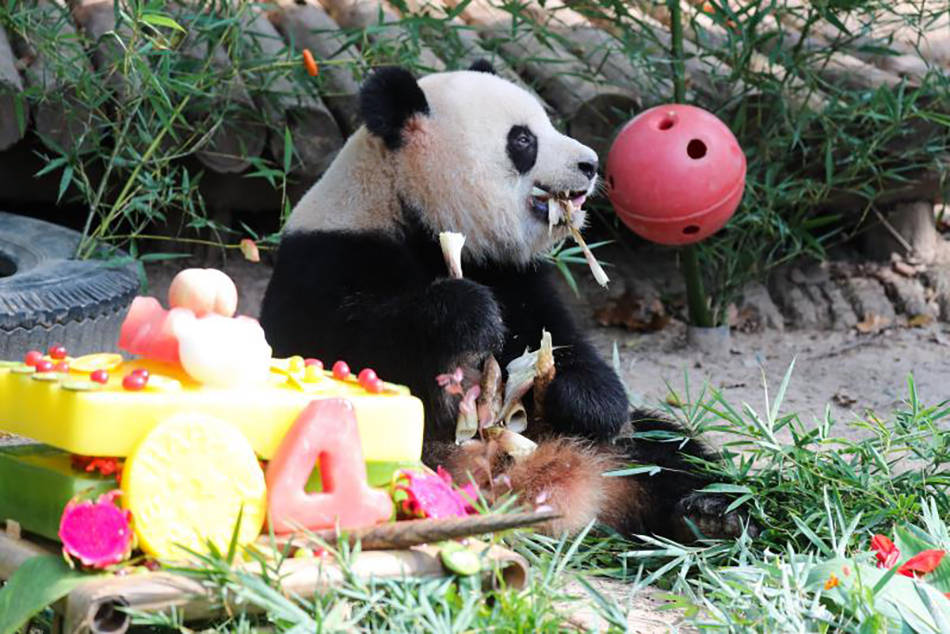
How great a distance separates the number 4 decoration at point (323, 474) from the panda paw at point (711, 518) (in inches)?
38.8

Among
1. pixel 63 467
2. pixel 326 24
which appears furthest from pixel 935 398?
pixel 63 467

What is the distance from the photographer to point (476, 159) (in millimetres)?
2709

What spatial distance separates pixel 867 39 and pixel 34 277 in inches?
126

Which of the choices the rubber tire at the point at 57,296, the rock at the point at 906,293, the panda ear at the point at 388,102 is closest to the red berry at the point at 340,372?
the panda ear at the point at 388,102

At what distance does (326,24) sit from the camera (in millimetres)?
4656

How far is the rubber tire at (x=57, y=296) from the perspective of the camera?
3279 mm

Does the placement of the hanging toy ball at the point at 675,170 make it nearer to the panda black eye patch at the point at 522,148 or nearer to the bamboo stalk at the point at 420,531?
the panda black eye patch at the point at 522,148

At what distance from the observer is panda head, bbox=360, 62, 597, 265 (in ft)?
8.76

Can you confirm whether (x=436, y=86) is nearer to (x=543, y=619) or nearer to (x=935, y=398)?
(x=543, y=619)

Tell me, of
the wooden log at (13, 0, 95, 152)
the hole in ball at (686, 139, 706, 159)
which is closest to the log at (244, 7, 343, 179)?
Result: the wooden log at (13, 0, 95, 152)

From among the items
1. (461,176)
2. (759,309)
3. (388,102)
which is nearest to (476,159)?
(461,176)

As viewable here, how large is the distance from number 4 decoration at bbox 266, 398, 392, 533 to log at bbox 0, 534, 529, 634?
6 centimetres

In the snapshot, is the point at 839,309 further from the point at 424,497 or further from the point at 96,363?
the point at 96,363

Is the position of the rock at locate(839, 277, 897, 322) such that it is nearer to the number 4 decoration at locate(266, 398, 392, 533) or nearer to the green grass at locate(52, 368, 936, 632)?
the green grass at locate(52, 368, 936, 632)
